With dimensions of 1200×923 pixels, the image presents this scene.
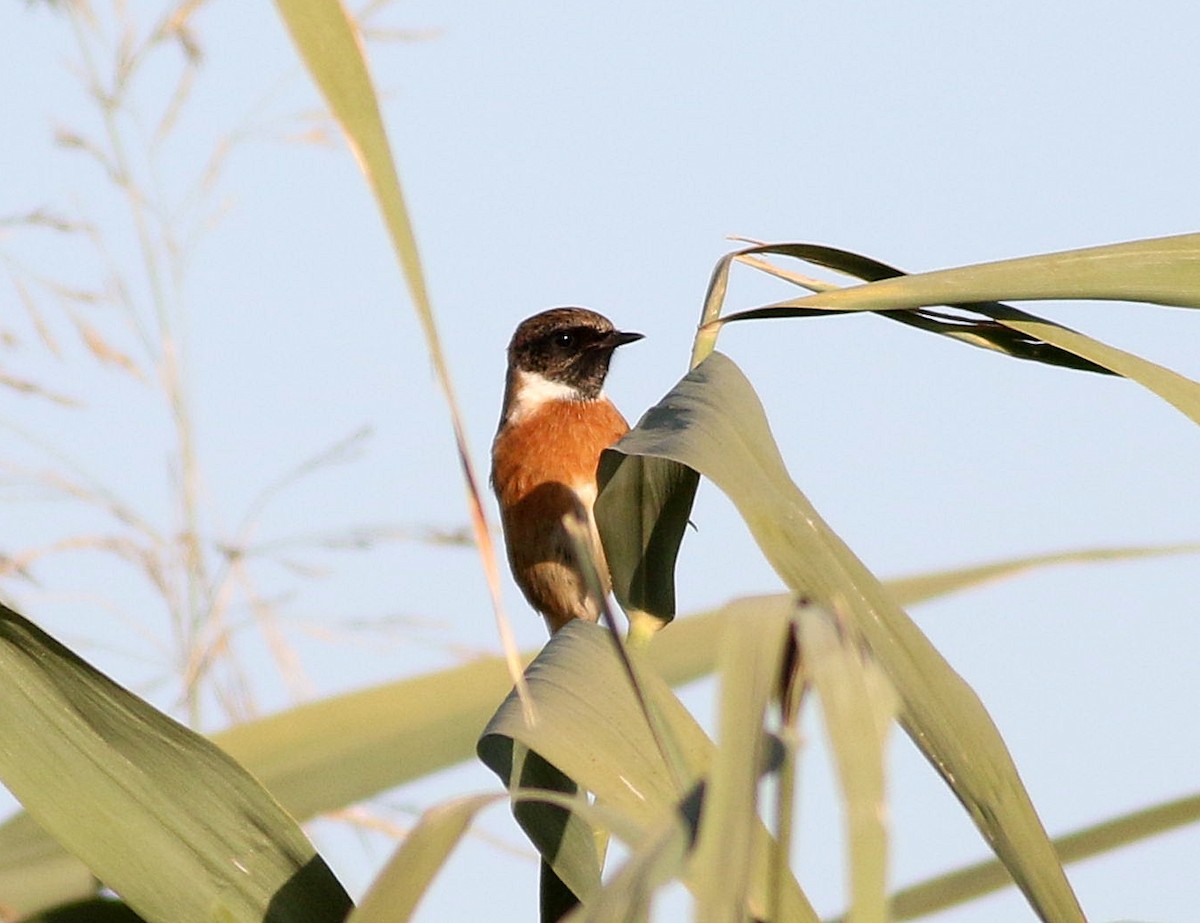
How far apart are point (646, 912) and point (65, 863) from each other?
30.3 inches

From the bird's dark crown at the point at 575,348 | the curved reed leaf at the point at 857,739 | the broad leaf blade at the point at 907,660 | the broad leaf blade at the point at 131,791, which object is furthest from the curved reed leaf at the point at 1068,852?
the bird's dark crown at the point at 575,348

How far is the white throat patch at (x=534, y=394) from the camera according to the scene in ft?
15.6

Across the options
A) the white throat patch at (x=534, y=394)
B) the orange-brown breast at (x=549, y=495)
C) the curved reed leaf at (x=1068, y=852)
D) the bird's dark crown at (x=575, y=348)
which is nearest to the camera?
the curved reed leaf at (x=1068, y=852)

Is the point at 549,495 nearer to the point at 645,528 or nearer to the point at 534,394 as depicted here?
the point at 534,394

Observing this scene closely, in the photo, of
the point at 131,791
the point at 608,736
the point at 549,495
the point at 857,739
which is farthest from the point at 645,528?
the point at 549,495

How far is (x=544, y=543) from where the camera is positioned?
4379mm

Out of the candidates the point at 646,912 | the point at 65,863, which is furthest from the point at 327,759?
the point at 646,912

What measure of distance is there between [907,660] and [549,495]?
3229 millimetres

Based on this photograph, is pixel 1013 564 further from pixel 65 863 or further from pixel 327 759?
pixel 65 863

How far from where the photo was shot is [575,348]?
195 inches

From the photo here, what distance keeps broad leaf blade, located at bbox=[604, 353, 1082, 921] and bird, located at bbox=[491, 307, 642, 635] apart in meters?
2.77

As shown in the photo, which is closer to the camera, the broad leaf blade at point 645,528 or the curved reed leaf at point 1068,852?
the curved reed leaf at point 1068,852

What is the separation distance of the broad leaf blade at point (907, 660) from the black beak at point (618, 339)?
11.5ft

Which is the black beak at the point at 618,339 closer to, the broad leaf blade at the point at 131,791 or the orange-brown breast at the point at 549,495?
the orange-brown breast at the point at 549,495
